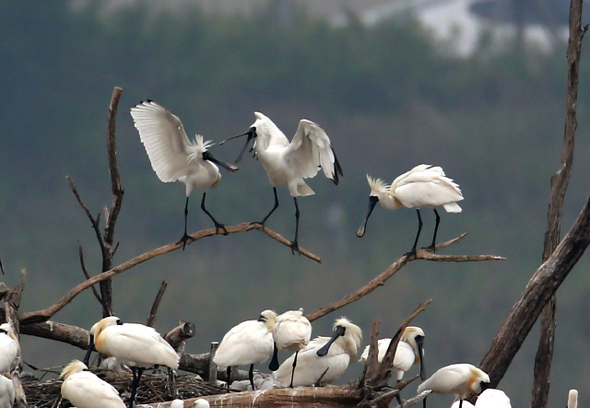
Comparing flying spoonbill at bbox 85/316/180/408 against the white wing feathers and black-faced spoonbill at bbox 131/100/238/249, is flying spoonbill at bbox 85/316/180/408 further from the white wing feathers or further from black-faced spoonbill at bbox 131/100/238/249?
the white wing feathers

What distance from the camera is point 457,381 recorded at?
18.8 feet

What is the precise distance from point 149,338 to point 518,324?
235cm

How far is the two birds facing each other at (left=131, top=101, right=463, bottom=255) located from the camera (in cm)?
709

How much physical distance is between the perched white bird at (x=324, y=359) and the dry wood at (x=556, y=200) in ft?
6.70

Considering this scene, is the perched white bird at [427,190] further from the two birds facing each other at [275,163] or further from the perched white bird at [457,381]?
the perched white bird at [457,381]

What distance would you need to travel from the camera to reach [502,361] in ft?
22.4

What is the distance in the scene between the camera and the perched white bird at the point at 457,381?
572 centimetres

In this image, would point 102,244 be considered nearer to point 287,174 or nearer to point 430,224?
point 287,174

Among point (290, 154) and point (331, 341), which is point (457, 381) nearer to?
point (331, 341)

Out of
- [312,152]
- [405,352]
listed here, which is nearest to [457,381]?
[405,352]

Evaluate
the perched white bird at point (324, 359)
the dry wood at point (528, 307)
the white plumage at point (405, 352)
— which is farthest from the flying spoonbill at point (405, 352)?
the dry wood at point (528, 307)

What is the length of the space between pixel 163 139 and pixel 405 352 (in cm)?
222

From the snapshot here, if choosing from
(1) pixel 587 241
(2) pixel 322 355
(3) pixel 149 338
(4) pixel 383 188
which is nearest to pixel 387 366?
(2) pixel 322 355

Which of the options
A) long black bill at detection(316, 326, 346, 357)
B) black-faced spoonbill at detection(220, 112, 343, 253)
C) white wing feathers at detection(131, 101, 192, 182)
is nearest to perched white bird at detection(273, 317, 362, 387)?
long black bill at detection(316, 326, 346, 357)
